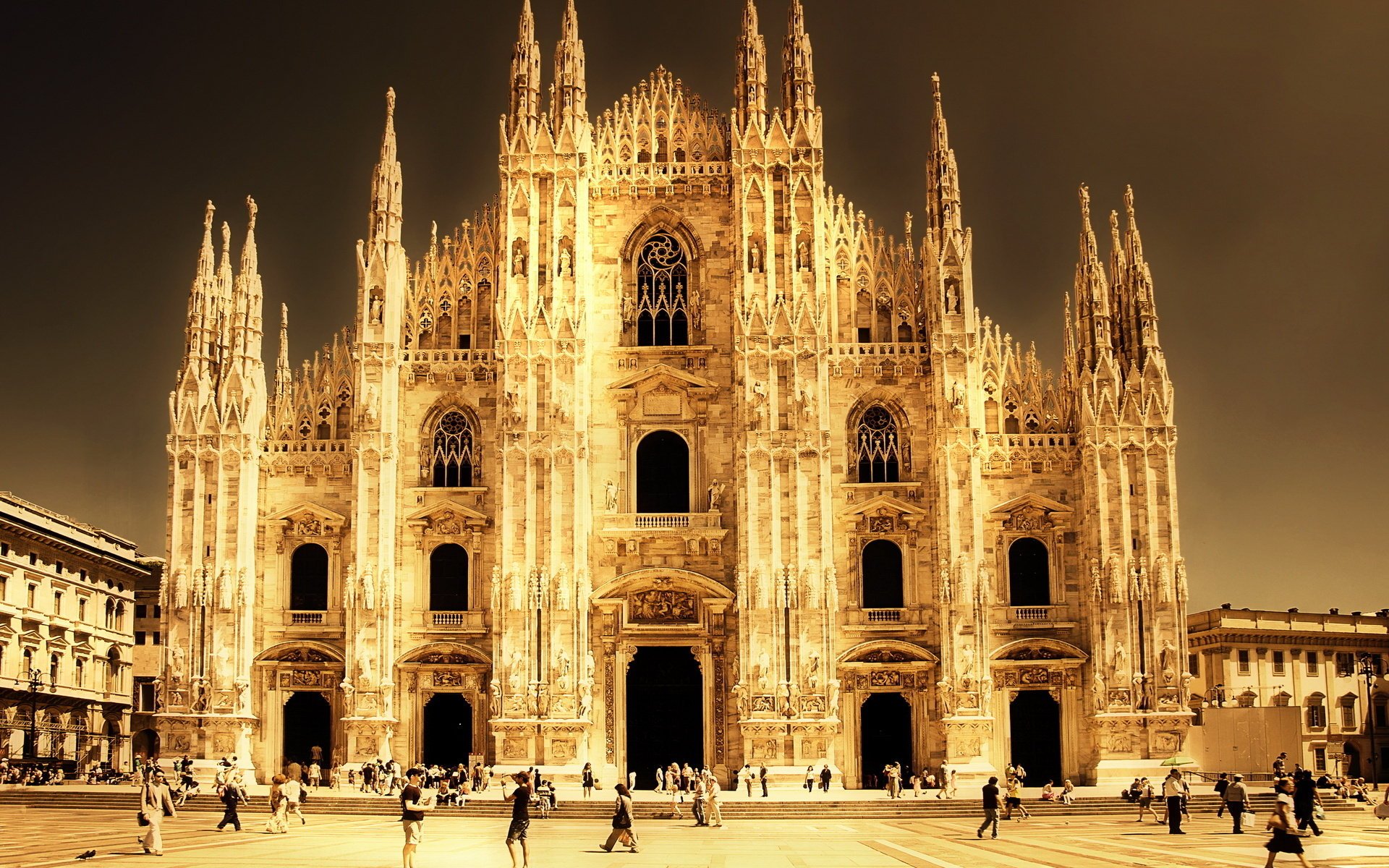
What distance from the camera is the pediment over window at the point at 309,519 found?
47.2 m

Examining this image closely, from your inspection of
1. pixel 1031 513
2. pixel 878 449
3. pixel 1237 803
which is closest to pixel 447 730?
pixel 878 449

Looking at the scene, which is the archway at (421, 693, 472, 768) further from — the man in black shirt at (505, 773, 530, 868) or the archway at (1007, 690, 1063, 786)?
the man in black shirt at (505, 773, 530, 868)

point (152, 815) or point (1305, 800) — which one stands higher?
point (152, 815)

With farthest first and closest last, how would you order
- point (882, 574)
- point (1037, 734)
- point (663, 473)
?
1. point (663, 473)
2. point (882, 574)
3. point (1037, 734)

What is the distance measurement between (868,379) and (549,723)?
46.5ft

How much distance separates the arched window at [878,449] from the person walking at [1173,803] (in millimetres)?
16299

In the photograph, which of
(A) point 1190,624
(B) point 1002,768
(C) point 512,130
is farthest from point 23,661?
(A) point 1190,624

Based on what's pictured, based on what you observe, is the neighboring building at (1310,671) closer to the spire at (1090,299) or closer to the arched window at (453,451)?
the spire at (1090,299)

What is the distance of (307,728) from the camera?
1845 inches

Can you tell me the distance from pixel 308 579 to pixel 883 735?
59.5 feet

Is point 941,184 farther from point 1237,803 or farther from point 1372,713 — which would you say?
point 1372,713

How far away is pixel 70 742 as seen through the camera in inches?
2422

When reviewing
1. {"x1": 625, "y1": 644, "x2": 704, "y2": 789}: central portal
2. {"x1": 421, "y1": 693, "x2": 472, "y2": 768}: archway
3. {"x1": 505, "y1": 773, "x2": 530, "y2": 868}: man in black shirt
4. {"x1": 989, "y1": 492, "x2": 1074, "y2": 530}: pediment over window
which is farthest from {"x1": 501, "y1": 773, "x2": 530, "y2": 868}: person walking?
{"x1": 989, "y1": 492, "x2": 1074, "y2": 530}: pediment over window

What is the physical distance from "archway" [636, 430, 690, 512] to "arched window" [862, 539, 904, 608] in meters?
5.82
